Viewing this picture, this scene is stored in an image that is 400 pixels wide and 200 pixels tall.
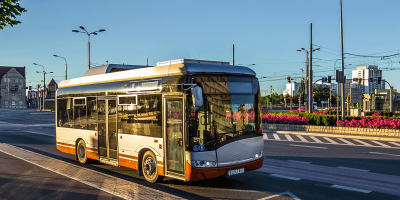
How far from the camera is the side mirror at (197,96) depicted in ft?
23.2

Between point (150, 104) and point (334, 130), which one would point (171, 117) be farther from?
point (334, 130)

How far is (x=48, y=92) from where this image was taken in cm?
11606

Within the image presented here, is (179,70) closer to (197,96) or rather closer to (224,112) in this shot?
(197,96)

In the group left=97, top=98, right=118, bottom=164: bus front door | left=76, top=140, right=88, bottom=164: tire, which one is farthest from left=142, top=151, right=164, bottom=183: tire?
left=76, top=140, right=88, bottom=164: tire

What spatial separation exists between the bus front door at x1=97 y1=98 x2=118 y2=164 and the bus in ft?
0.09

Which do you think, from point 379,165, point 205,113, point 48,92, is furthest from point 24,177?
point 48,92

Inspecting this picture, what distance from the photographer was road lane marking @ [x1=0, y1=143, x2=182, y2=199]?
7.20 m

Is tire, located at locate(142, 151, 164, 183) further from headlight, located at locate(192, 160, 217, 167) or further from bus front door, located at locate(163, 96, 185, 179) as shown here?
headlight, located at locate(192, 160, 217, 167)

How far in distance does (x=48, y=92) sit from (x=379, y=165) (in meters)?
119

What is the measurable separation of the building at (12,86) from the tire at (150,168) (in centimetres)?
12888

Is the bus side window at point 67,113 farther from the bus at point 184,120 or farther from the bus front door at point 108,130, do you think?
the bus at point 184,120

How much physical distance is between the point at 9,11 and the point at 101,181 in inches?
227

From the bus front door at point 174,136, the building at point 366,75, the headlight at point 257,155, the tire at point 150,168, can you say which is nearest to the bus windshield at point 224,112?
the bus front door at point 174,136

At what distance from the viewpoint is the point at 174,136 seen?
7.80m
